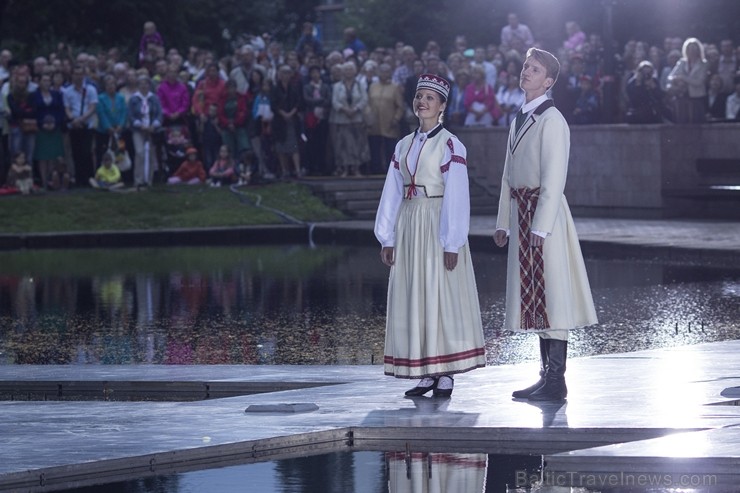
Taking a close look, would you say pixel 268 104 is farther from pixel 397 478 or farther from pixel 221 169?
pixel 397 478

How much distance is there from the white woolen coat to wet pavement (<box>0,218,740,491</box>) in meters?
0.50

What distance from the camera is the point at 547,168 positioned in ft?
32.4

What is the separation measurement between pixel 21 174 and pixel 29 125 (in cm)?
79

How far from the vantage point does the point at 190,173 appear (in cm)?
2898

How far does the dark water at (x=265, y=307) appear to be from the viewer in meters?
13.6

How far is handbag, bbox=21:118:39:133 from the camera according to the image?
89.7 feet

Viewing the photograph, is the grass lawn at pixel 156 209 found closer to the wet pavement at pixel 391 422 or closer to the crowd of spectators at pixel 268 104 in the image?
the crowd of spectators at pixel 268 104

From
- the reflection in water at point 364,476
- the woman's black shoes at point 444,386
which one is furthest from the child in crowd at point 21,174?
the reflection in water at point 364,476

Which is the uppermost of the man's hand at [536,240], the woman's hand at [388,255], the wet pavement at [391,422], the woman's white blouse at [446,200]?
the woman's white blouse at [446,200]

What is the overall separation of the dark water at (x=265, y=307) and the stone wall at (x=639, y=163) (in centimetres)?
563

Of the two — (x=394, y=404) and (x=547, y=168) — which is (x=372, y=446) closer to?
(x=394, y=404)

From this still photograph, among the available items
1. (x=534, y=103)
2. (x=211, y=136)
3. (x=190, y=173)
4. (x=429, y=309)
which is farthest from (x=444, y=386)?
(x=211, y=136)

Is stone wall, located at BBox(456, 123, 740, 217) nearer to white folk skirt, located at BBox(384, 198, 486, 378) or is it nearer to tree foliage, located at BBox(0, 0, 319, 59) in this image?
tree foliage, located at BBox(0, 0, 319, 59)

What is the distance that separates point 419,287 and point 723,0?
38.3 m
